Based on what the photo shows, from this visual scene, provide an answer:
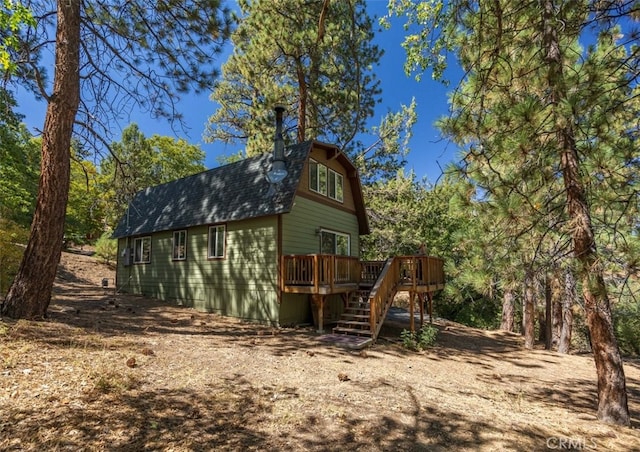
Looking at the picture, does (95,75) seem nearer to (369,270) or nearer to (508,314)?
(369,270)

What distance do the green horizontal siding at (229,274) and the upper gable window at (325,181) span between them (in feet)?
7.70

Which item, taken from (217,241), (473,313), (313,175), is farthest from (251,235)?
(473,313)

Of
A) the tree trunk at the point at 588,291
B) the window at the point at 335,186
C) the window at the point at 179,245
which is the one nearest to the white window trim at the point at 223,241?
the window at the point at 179,245

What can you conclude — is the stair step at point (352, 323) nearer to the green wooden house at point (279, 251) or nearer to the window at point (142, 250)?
the green wooden house at point (279, 251)

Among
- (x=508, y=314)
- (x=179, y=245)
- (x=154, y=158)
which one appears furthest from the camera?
(x=154, y=158)

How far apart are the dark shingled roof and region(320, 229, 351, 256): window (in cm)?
238

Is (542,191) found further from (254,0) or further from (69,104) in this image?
(254,0)

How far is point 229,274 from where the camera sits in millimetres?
11227

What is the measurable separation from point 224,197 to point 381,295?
6.23 metres

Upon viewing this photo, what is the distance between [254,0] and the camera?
1198 cm

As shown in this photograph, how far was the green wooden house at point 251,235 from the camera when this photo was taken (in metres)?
10.3

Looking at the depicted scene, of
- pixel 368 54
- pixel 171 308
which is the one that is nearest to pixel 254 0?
pixel 368 54

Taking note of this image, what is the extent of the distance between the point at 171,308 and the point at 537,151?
11.3 meters

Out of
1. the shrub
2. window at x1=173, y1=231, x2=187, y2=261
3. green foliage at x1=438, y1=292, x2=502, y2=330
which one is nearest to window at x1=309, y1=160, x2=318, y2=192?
window at x1=173, y1=231, x2=187, y2=261
